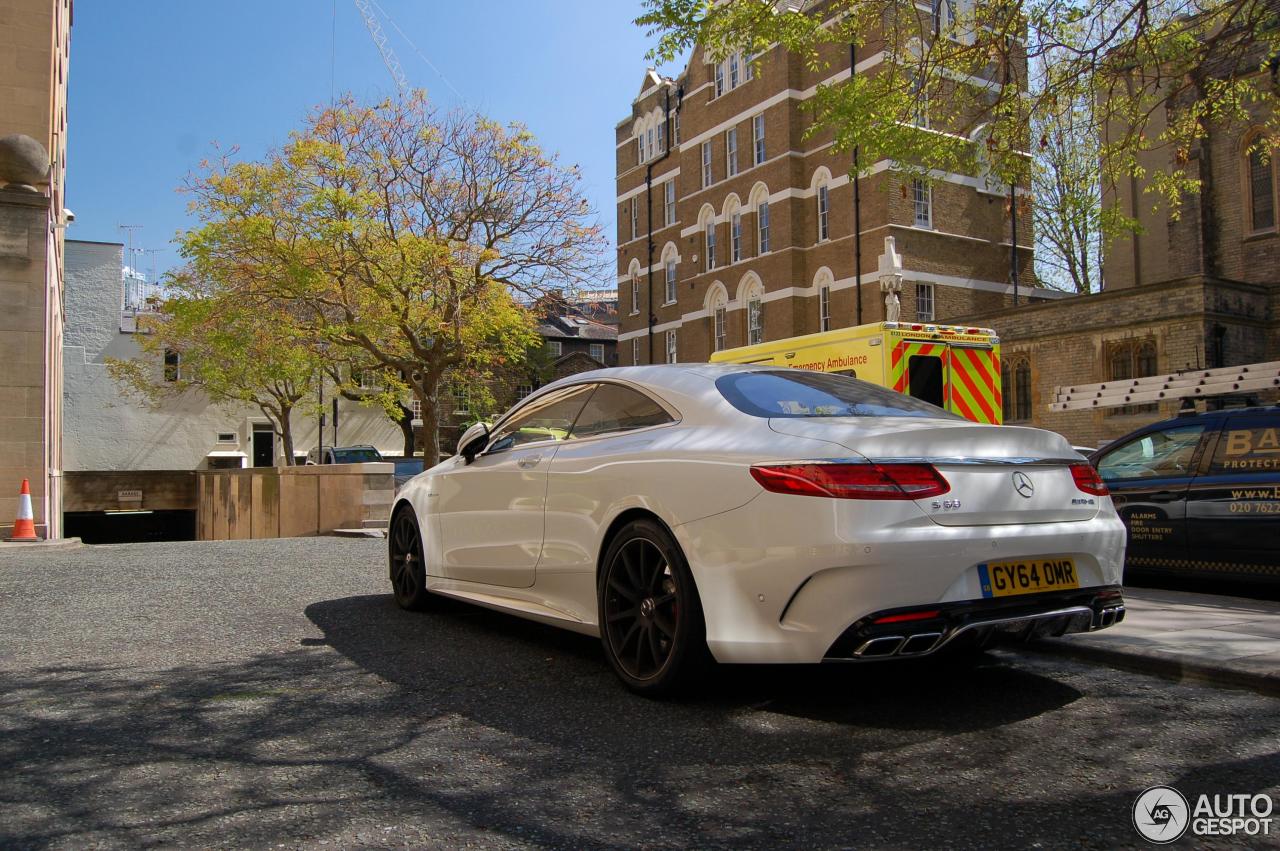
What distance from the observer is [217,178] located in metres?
23.1

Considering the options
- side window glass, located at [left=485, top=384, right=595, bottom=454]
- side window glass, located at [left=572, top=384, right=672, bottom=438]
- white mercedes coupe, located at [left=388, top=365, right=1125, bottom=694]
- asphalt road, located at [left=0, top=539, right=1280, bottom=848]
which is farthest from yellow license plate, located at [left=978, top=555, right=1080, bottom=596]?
side window glass, located at [left=485, top=384, right=595, bottom=454]

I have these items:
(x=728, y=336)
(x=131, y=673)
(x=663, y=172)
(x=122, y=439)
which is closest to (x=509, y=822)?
(x=131, y=673)

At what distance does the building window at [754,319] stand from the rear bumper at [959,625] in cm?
3402

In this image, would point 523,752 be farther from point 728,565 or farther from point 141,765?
point 141,765

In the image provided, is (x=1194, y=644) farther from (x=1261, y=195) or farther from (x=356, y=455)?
(x=356, y=455)

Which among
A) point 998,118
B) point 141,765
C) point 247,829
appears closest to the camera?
point 247,829

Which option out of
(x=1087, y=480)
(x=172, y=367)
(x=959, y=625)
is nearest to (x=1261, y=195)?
(x=1087, y=480)

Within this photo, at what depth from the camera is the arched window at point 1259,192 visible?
85.0ft

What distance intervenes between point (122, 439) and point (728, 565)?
154ft

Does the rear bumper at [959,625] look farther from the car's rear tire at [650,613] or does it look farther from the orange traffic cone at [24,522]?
the orange traffic cone at [24,522]

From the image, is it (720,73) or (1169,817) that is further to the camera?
(720,73)

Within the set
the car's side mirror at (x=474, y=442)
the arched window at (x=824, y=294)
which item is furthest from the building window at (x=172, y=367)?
the car's side mirror at (x=474, y=442)

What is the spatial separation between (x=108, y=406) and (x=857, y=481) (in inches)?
1867

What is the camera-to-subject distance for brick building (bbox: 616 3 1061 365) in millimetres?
33844
